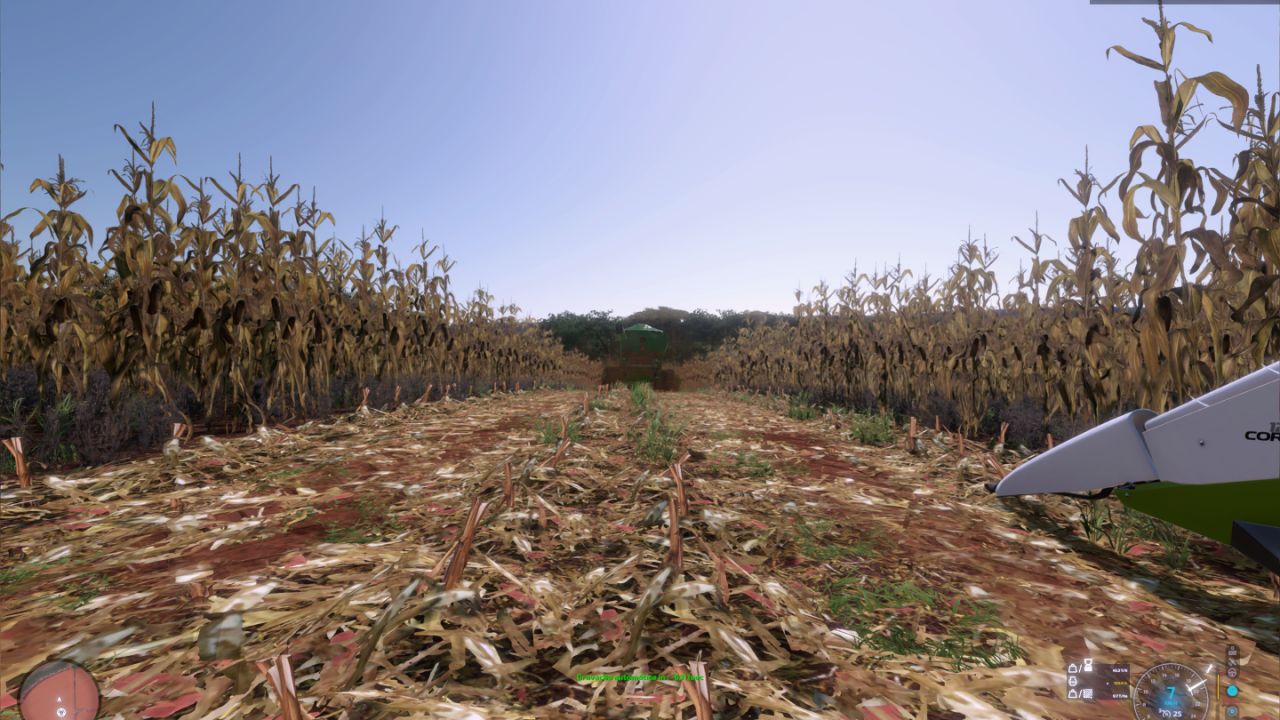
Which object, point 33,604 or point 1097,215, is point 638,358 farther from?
point 33,604

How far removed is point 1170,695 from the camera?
121 centimetres

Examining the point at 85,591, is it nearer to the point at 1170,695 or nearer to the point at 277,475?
the point at 277,475

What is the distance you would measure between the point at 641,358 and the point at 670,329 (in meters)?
12.5

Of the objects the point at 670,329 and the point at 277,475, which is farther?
the point at 670,329

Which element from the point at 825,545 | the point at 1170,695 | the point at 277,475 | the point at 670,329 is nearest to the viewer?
the point at 1170,695

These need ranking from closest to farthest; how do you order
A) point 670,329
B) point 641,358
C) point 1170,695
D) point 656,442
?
point 1170,695
point 656,442
point 641,358
point 670,329

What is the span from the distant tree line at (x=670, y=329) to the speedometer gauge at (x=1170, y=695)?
30.5m

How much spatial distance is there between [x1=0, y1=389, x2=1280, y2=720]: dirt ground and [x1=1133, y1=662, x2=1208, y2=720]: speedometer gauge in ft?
0.14

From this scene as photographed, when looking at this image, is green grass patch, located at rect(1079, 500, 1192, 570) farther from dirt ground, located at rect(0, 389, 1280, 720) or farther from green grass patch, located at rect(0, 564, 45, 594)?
green grass patch, located at rect(0, 564, 45, 594)

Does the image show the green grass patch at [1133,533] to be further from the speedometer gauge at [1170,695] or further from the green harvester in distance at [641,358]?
the green harvester in distance at [641,358]

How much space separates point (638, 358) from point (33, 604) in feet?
78.0

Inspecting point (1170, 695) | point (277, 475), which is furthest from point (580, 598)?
point (277, 475)

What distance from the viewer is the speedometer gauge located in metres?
1.19

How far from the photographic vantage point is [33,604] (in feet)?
4.94
